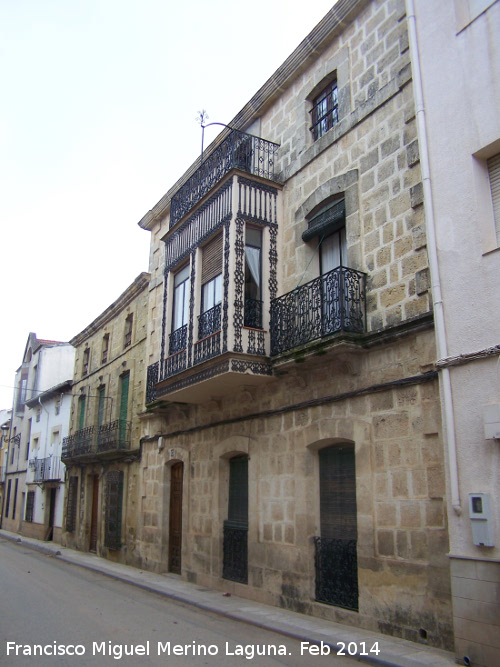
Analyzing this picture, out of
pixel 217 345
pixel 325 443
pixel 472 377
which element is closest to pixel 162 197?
pixel 217 345

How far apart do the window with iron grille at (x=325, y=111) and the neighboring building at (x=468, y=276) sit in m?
2.59

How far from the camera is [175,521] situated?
14.0m

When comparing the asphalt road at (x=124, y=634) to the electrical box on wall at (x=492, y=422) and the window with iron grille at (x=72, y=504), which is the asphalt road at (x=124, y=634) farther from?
the window with iron grille at (x=72, y=504)

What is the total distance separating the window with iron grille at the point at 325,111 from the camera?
411 inches

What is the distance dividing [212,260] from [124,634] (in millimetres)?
6980

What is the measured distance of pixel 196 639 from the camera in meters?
7.53

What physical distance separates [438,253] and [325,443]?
357 cm

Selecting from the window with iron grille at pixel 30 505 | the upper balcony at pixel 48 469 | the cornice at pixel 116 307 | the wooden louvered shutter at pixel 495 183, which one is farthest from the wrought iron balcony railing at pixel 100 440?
the wooden louvered shutter at pixel 495 183

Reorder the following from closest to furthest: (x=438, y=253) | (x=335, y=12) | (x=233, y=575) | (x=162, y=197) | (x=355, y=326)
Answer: (x=438, y=253) → (x=355, y=326) → (x=335, y=12) → (x=233, y=575) → (x=162, y=197)

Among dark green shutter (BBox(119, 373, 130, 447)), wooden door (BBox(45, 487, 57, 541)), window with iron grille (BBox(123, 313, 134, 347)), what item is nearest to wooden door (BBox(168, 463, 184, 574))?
dark green shutter (BBox(119, 373, 130, 447))

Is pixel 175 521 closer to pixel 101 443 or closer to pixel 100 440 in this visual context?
pixel 101 443

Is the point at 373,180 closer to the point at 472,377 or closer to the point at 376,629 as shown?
the point at 472,377

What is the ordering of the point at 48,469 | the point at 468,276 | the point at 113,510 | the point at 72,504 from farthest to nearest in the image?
the point at 48,469 < the point at 72,504 < the point at 113,510 < the point at 468,276

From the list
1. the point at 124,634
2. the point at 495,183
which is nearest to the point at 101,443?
the point at 124,634
